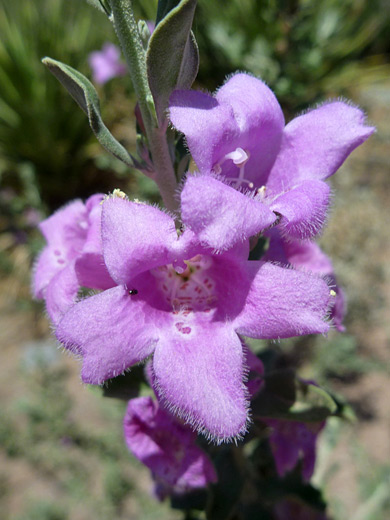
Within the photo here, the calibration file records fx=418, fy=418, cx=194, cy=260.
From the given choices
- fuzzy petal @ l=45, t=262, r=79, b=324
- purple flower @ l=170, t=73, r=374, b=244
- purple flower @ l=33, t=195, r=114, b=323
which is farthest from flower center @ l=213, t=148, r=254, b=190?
fuzzy petal @ l=45, t=262, r=79, b=324

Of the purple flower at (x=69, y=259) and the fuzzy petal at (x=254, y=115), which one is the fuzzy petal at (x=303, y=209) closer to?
the fuzzy petal at (x=254, y=115)

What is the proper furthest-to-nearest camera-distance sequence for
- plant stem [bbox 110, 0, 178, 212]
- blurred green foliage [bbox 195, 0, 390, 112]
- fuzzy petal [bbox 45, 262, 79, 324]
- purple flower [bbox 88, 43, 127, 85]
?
purple flower [bbox 88, 43, 127, 85]
blurred green foliage [bbox 195, 0, 390, 112]
fuzzy petal [bbox 45, 262, 79, 324]
plant stem [bbox 110, 0, 178, 212]

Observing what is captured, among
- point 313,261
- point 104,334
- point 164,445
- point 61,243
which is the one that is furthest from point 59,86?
point 104,334

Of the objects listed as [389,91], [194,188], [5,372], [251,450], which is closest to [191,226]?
[194,188]

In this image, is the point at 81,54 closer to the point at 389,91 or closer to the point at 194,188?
the point at 389,91

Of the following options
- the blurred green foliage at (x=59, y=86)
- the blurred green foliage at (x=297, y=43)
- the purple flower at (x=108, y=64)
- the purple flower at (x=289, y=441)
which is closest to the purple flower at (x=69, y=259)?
the purple flower at (x=289, y=441)

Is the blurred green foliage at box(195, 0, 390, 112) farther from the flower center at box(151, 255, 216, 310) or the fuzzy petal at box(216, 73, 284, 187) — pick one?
the flower center at box(151, 255, 216, 310)

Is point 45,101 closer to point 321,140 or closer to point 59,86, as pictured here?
point 59,86

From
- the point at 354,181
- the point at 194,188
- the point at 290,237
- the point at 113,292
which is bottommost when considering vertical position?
the point at 354,181
